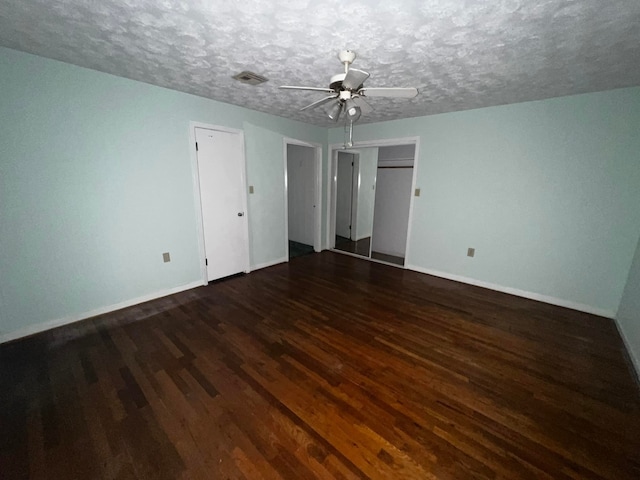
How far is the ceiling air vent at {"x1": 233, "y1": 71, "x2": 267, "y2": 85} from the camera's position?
2262 mm

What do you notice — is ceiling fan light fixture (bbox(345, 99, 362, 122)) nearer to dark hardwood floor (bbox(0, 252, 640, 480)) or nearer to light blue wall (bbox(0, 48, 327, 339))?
dark hardwood floor (bbox(0, 252, 640, 480))

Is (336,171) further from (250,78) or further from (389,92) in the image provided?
(389,92)

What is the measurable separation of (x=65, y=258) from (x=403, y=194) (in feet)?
15.9

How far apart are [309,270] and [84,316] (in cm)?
272

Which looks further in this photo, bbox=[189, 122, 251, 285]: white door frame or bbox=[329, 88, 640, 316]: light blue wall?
bbox=[189, 122, 251, 285]: white door frame

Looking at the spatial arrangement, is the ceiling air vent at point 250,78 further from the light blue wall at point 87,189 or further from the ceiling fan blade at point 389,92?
the ceiling fan blade at point 389,92

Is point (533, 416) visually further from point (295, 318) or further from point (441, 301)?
point (295, 318)

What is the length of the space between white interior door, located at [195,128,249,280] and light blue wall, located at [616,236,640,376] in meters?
4.23

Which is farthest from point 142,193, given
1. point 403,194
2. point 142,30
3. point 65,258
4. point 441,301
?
point 403,194

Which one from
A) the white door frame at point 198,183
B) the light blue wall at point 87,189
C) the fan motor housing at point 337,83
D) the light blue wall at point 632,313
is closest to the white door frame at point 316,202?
the white door frame at point 198,183

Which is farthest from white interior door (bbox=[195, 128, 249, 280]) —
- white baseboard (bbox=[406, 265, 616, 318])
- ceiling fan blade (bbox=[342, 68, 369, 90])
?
white baseboard (bbox=[406, 265, 616, 318])

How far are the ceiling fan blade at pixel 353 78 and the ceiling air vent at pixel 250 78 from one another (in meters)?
1.11

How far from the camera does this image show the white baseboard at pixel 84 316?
2.21 metres

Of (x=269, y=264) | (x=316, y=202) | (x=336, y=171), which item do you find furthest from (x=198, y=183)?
(x=336, y=171)
